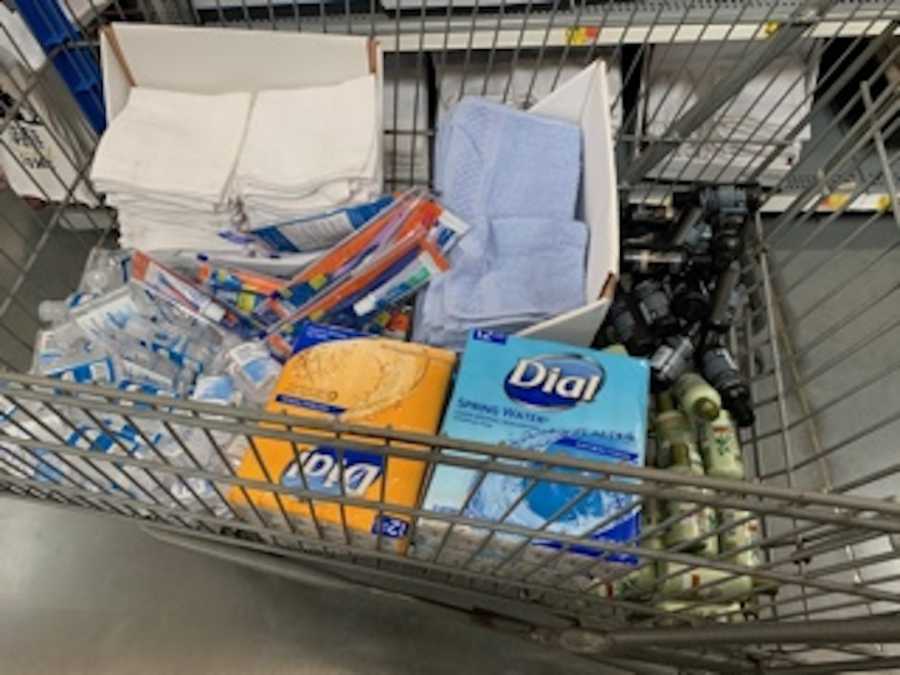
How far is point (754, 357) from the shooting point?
51.0 inches

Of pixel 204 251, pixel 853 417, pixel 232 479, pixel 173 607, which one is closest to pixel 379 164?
pixel 204 251

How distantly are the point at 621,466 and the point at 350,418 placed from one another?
366mm

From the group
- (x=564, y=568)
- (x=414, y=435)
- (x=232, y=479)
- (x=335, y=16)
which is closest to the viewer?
(x=414, y=435)

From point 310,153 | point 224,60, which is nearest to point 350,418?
point 310,153

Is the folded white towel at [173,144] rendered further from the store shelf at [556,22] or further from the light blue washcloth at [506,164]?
the light blue washcloth at [506,164]

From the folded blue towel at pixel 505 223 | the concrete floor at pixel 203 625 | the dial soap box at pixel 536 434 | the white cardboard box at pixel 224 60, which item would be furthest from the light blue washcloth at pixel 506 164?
the concrete floor at pixel 203 625

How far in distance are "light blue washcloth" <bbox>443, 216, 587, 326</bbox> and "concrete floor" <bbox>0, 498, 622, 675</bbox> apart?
0.57m

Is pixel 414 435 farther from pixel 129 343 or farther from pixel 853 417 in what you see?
pixel 853 417

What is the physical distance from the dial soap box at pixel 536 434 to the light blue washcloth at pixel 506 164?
0.87 feet

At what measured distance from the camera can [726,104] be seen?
132cm

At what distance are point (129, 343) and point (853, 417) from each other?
51.6 inches

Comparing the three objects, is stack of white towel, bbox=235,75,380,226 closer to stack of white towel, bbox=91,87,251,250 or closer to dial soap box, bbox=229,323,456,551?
stack of white towel, bbox=91,87,251,250

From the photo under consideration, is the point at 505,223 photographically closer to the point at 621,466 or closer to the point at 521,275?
the point at 521,275

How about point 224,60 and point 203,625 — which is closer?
point 224,60
